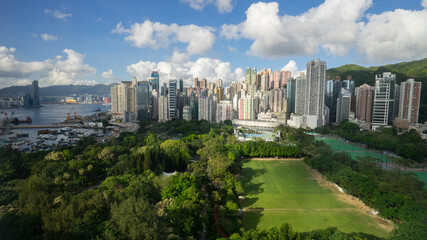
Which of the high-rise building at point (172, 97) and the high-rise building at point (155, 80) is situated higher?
the high-rise building at point (155, 80)

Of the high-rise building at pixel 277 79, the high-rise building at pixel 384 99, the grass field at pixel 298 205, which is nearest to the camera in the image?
the grass field at pixel 298 205

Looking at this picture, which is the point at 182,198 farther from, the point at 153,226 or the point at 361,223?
the point at 361,223

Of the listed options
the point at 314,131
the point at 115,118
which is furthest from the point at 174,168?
the point at 115,118

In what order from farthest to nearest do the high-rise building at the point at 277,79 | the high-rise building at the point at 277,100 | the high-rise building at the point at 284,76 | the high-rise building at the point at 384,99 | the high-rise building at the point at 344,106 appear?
the high-rise building at the point at 277,79, the high-rise building at the point at 284,76, the high-rise building at the point at 277,100, the high-rise building at the point at 344,106, the high-rise building at the point at 384,99

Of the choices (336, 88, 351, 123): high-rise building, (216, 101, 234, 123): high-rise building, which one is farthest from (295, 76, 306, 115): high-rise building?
(216, 101, 234, 123): high-rise building

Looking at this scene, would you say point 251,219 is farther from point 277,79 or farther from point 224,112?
point 277,79

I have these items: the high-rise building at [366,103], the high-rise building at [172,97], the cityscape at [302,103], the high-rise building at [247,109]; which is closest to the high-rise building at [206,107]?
the cityscape at [302,103]

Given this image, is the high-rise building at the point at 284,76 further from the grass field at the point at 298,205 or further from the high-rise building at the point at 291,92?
the grass field at the point at 298,205
